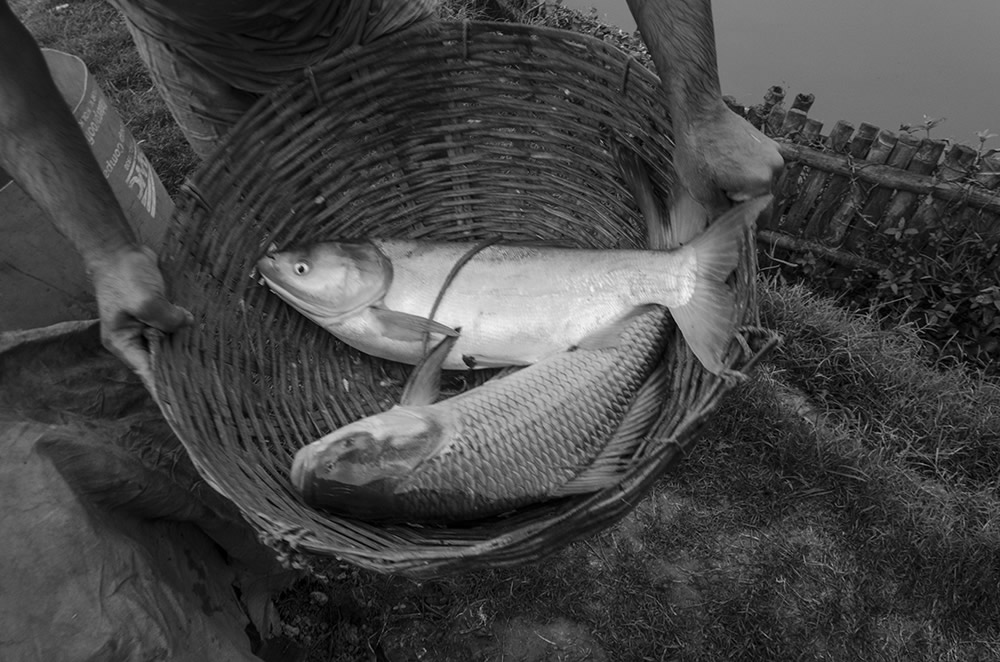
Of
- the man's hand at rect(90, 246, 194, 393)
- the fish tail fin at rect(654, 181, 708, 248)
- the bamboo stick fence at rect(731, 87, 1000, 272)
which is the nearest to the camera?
the man's hand at rect(90, 246, 194, 393)

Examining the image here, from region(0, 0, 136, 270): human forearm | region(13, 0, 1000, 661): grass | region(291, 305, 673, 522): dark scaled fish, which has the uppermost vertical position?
region(0, 0, 136, 270): human forearm

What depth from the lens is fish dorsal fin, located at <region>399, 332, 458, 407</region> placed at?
6.68 feet

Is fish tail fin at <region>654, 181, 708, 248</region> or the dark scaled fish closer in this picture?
the dark scaled fish

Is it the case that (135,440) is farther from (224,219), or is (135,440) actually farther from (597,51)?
(597,51)

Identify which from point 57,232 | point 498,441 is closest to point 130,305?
point 57,232

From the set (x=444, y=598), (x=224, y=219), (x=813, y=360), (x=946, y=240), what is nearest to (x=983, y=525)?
(x=813, y=360)

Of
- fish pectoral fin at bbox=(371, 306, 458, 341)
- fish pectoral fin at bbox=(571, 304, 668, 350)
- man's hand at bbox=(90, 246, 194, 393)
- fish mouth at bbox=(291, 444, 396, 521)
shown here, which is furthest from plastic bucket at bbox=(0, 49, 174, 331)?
fish pectoral fin at bbox=(571, 304, 668, 350)

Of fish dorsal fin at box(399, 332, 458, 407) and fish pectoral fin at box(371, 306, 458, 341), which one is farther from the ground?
fish pectoral fin at box(371, 306, 458, 341)

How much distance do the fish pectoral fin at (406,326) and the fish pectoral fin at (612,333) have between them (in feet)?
1.39

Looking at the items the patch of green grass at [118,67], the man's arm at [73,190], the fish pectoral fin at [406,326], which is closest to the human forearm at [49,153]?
the man's arm at [73,190]

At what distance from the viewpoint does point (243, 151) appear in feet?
6.95

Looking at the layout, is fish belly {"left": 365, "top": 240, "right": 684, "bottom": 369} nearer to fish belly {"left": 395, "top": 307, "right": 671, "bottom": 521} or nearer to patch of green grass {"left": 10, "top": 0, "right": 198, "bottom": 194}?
fish belly {"left": 395, "top": 307, "right": 671, "bottom": 521}

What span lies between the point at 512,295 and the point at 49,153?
1.27 m

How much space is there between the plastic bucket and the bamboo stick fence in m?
2.43
